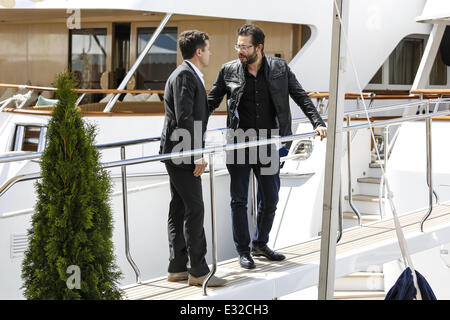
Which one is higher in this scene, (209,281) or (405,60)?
(405,60)

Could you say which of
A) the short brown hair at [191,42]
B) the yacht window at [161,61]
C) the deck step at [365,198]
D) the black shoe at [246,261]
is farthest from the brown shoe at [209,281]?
the yacht window at [161,61]

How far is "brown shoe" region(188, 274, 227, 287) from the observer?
420 centimetres

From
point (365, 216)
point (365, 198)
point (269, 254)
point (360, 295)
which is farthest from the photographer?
point (365, 198)

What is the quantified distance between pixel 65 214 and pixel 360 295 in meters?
4.26

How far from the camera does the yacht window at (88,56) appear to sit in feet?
34.7

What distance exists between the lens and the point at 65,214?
10.7ft

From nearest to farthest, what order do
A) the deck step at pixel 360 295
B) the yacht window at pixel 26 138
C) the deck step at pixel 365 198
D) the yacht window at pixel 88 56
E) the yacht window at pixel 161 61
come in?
1. the deck step at pixel 360 295
2. the deck step at pixel 365 198
3. the yacht window at pixel 26 138
4. the yacht window at pixel 161 61
5. the yacht window at pixel 88 56

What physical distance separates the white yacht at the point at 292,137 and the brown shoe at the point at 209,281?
5 centimetres

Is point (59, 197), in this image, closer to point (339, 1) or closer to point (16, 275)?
point (339, 1)

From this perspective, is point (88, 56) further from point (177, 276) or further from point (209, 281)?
point (209, 281)

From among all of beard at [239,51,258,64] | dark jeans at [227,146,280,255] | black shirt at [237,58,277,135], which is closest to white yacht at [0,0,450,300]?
dark jeans at [227,146,280,255]

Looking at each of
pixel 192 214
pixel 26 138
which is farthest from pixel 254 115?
pixel 26 138

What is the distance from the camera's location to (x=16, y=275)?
24.1 ft

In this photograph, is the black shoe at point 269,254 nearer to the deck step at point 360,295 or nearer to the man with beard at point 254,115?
the man with beard at point 254,115
